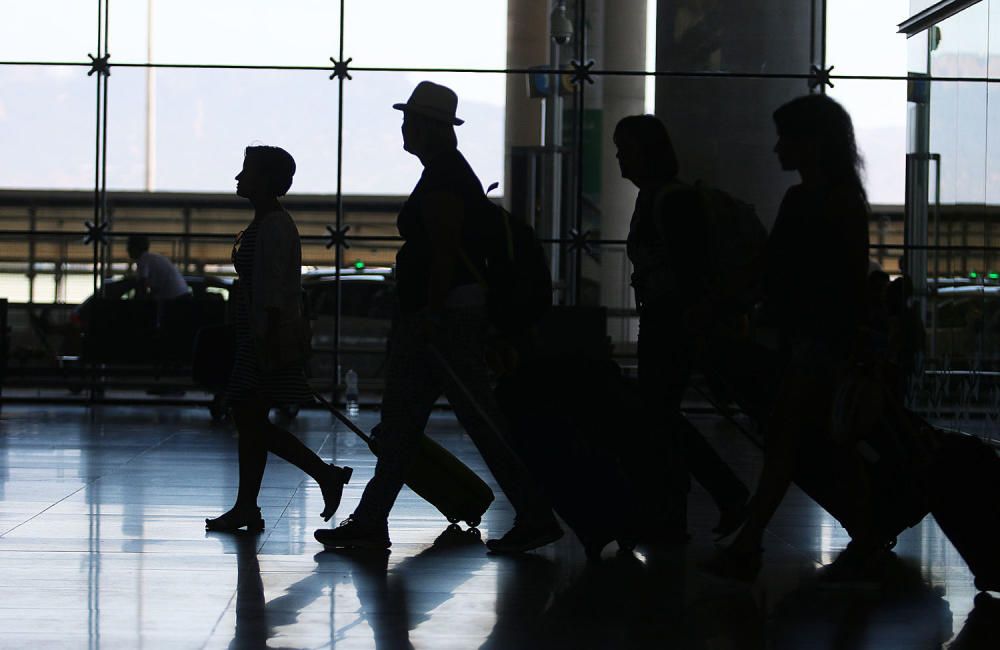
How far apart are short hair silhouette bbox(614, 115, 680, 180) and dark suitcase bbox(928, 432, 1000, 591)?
5.27 feet

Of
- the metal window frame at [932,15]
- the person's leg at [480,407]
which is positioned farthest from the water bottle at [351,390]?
the person's leg at [480,407]

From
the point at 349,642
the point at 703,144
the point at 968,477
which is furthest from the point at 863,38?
the point at 349,642

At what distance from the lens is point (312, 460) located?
624cm

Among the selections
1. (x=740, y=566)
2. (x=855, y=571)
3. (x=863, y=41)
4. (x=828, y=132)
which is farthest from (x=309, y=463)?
(x=863, y=41)

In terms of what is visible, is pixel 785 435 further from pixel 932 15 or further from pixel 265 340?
pixel 932 15

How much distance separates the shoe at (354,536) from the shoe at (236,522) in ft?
1.44

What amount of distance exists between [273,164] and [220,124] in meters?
8.65

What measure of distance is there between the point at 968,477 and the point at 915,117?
30.4 feet

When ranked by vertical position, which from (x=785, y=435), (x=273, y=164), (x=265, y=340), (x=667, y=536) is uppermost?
(x=273, y=164)

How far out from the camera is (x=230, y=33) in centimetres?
1414

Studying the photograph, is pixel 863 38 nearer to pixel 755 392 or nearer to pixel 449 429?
pixel 449 429

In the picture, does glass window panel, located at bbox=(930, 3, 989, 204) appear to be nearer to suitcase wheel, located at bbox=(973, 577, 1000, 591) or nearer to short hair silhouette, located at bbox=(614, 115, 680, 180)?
short hair silhouette, located at bbox=(614, 115, 680, 180)

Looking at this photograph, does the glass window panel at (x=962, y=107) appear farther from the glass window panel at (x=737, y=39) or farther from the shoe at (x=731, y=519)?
the shoe at (x=731, y=519)

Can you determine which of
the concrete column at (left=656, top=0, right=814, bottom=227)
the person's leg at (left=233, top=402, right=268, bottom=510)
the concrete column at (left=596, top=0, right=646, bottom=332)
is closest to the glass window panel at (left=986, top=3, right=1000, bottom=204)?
the concrete column at (left=656, top=0, right=814, bottom=227)
